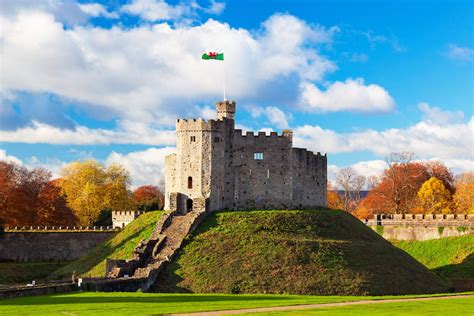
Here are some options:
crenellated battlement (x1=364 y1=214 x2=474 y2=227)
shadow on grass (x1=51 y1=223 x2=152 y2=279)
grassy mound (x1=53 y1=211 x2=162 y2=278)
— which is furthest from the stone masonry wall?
crenellated battlement (x1=364 y1=214 x2=474 y2=227)

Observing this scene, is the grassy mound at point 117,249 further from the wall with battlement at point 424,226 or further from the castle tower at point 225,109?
the wall with battlement at point 424,226

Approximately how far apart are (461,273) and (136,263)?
34924 millimetres

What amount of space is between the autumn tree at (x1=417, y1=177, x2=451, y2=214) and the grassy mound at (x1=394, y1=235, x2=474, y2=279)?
81.4 ft

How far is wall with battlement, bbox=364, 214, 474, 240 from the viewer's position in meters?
83.6

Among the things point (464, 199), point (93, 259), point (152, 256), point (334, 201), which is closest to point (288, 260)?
point (152, 256)

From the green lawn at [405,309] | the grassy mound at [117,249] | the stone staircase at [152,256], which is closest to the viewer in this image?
the green lawn at [405,309]

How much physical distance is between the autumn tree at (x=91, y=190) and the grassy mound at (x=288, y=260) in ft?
178

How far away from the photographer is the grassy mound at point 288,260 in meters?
52.8

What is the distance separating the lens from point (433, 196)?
→ 361 ft

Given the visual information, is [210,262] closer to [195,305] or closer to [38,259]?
[195,305]

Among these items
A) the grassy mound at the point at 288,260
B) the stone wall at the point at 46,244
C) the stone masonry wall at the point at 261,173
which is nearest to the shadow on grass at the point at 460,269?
the grassy mound at the point at 288,260

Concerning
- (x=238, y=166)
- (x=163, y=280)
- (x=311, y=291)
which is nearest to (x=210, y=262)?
(x=163, y=280)

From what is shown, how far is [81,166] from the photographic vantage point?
4978 inches

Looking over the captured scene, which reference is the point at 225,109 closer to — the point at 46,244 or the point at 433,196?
the point at 46,244
